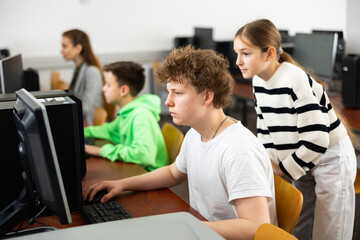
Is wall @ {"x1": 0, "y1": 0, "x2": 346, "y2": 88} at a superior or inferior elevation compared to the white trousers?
superior

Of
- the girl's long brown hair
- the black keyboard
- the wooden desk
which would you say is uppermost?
the girl's long brown hair

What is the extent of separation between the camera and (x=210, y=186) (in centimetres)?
151

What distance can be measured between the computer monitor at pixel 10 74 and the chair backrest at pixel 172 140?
82cm

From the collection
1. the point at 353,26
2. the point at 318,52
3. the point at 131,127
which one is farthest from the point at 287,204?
the point at 318,52

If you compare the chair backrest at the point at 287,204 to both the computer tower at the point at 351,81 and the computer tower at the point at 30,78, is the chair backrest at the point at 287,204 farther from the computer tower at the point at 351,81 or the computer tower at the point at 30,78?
the computer tower at the point at 30,78

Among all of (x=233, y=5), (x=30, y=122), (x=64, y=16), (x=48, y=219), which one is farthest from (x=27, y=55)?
(x=30, y=122)

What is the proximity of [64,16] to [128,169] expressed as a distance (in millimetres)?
3736

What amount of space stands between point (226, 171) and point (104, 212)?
1.40 ft

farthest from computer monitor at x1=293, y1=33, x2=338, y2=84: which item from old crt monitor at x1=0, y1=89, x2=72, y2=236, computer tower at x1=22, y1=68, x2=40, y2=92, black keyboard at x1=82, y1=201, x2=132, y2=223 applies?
old crt monitor at x1=0, y1=89, x2=72, y2=236

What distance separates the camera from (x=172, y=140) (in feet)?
7.91

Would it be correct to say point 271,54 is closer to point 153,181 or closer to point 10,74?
point 153,181

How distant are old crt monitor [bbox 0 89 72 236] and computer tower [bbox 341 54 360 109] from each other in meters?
2.35

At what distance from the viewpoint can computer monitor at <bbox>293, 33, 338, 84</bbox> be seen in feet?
12.1

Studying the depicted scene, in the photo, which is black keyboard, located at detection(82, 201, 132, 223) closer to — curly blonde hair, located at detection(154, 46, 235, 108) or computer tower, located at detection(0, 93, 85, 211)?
computer tower, located at detection(0, 93, 85, 211)
